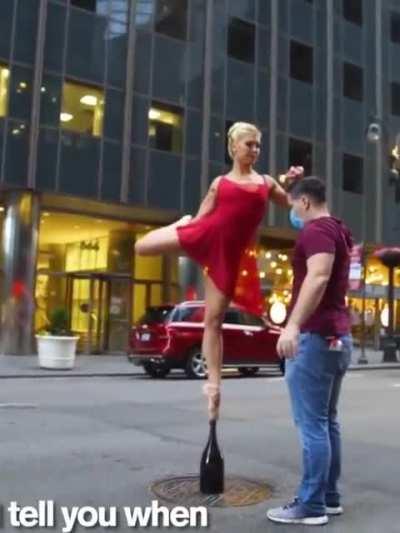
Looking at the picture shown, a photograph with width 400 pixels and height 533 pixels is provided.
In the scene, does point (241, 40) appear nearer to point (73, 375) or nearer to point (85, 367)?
point (85, 367)

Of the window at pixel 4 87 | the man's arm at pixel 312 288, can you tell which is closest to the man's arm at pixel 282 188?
the man's arm at pixel 312 288

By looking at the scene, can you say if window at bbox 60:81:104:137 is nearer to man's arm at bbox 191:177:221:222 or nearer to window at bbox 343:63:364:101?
window at bbox 343:63:364:101

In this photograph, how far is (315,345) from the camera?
4.67 m

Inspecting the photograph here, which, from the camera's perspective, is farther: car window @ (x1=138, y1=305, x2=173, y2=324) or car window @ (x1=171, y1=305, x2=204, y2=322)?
car window @ (x1=138, y1=305, x2=173, y2=324)

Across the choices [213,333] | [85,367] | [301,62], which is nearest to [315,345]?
[213,333]

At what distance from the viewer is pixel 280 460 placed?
22.4 ft

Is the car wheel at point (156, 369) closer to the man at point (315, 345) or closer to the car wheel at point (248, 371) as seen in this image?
the car wheel at point (248, 371)

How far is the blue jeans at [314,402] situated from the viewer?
4.67 meters

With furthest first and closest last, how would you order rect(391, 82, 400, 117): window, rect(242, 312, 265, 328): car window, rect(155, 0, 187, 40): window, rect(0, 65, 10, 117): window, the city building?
1. rect(391, 82, 400, 117): window
2. rect(155, 0, 187, 40): window
3. the city building
4. rect(0, 65, 10, 117): window
5. rect(242, 312, 265, 328): car window

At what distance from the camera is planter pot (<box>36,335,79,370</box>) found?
1902 cm

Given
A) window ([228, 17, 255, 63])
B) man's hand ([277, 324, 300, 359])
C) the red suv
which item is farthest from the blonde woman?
window ([228, 17, 255, 63])

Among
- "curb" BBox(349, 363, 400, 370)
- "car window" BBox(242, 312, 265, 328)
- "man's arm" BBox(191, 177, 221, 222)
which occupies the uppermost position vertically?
"man's arm" BBox(191, 177, 221, 222)

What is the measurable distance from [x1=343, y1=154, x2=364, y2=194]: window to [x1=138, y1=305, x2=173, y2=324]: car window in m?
14.8

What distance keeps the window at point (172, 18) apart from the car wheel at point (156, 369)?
41.2 feet
